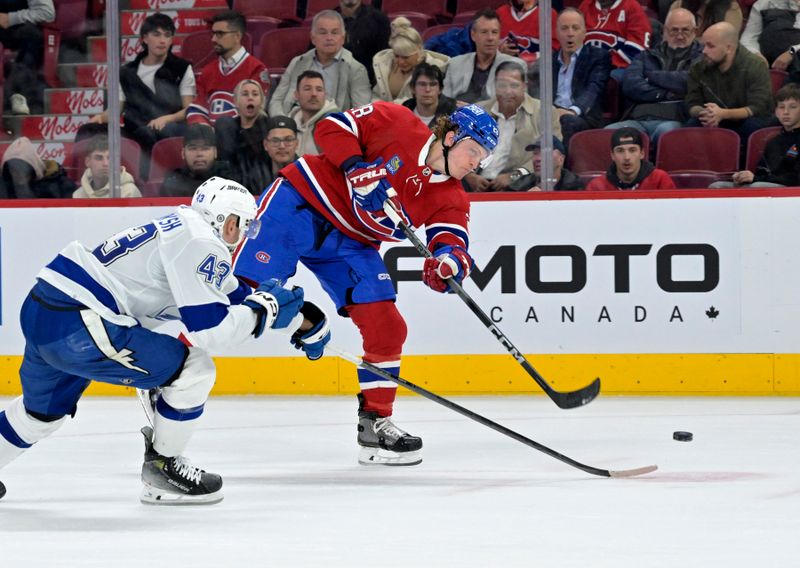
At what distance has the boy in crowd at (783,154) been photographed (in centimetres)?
574

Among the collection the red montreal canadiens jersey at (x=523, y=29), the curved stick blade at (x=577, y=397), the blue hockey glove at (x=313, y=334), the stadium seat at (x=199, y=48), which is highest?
the red montreal canadiens jersey at (x=523, y=29)

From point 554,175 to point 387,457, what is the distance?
2107 mm

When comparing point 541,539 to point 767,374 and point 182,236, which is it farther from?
point 767,374

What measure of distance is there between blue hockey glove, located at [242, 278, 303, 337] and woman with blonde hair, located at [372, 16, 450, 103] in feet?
8.75

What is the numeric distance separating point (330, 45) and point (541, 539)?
3574 mm

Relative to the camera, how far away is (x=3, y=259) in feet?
19.7

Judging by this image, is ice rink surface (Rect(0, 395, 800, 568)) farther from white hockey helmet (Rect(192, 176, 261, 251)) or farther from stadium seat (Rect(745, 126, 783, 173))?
stadium seat (Rect(745, 126, 783, 173))

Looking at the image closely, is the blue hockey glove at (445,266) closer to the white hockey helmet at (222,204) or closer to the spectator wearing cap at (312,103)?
the white hockey helmet at (222,204)

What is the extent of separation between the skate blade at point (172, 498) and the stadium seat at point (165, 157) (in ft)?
9.30

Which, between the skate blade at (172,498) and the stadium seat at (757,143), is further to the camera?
the stadium seat at (757,143)

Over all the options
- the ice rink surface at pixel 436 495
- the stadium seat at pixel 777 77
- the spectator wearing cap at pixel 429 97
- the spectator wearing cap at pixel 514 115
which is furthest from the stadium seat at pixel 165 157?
the stadium seat at pixel 777 77

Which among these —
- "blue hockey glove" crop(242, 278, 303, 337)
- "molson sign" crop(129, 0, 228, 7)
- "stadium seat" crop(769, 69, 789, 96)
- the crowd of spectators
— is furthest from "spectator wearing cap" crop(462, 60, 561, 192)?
"blue hockey glove" crop(242, 278, 303, 337)

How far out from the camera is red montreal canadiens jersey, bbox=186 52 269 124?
607cm

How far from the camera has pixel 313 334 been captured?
360cm
